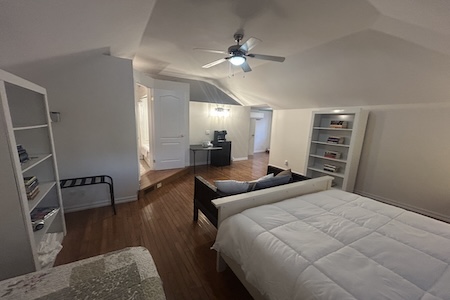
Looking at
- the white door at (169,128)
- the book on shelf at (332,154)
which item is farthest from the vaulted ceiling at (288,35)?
the book on shelf at (332,154)

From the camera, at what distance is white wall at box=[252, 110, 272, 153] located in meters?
8.35

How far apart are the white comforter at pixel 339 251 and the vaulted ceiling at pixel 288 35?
181 cm

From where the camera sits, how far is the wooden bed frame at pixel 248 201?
1.55m

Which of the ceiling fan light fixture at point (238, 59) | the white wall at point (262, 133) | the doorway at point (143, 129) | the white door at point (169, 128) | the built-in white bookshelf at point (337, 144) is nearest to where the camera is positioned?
the ceiling fan light fixture at point (238, 59)

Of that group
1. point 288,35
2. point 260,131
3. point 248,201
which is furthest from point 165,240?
point 260,131

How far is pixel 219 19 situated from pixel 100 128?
2362 millimetres

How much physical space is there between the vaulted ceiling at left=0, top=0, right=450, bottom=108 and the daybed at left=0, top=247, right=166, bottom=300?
162cm

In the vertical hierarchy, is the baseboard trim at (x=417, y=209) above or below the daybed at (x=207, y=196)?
below

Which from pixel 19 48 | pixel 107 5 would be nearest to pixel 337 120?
pixel 107 5

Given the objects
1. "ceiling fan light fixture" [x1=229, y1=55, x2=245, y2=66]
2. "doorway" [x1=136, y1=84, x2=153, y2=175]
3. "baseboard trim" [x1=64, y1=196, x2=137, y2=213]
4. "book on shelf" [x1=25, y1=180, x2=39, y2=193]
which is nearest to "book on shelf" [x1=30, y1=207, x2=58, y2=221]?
"book on shelf" [x1=25, y1=180, x2=39, y2=193]

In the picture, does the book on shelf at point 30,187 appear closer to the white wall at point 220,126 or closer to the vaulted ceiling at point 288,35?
the vaulted ceiling at point 288,35

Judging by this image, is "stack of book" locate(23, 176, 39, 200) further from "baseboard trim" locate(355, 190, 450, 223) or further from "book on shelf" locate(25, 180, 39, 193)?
"baseboard trim" locate(355, 190, 450, 223)

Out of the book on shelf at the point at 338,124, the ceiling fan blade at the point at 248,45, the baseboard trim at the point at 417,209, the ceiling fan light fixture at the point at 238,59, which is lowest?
the baseboard trim at the point at 417,209

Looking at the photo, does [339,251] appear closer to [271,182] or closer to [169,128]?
[271,182]
